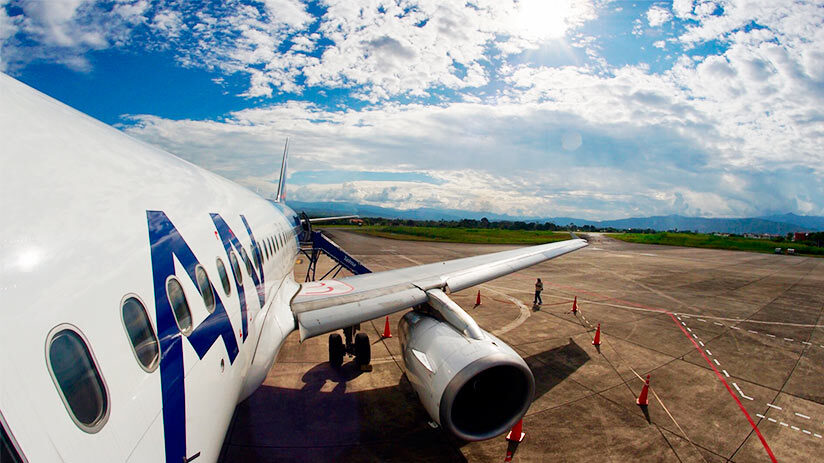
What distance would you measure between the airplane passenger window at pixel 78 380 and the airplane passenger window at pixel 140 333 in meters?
0.38

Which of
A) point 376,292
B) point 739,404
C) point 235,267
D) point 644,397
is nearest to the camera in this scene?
point 235,267

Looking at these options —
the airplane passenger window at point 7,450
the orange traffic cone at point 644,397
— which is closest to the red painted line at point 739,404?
the orange traffic cone at point 644,397

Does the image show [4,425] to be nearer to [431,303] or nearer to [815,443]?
[431,303]

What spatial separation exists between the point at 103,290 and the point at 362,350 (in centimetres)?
755

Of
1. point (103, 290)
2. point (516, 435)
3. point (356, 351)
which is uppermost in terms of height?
point (103, 290)

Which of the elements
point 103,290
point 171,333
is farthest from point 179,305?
point 103,290

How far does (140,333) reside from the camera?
8.42ft

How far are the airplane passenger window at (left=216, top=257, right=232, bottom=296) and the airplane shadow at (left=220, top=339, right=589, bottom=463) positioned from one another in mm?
3345

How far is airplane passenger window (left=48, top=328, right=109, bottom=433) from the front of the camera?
1.82 metres

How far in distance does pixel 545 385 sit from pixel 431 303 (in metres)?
3.85

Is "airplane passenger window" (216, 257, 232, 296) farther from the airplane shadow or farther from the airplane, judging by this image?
the airplane shadow

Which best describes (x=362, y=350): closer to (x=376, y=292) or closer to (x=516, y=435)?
(x=376, y=292)

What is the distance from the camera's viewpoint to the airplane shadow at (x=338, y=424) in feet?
20.3

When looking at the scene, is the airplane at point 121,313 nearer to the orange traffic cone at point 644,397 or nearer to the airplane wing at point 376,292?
the airplane wing at point 376,292
